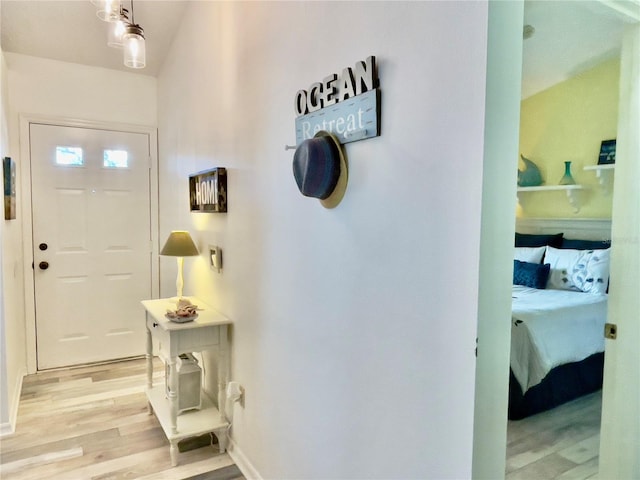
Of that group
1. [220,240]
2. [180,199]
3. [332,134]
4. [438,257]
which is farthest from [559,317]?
[180,199]

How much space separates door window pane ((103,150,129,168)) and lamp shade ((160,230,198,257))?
146cm

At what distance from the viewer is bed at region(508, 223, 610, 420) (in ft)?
2.79

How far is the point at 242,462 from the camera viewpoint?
2.18 meters

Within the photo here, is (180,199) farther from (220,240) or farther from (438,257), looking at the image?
(438,257)

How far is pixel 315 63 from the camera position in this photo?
146 cm

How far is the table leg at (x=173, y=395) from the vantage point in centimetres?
220

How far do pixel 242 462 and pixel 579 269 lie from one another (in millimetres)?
1961

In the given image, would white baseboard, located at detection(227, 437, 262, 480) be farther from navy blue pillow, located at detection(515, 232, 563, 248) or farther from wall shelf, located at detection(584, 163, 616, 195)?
wall shelf, located at detection(584, 163, 616, 195)

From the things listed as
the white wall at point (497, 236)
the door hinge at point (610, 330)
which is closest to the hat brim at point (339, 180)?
the white wall at point (497, 236)

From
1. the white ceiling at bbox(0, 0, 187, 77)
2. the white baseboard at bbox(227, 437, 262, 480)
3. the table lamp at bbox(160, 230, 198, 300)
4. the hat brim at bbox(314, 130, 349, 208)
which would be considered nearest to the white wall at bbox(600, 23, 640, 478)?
the hat brim at bbox(314, 130, 349, 208)

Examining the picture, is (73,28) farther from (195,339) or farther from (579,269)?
(579,269)

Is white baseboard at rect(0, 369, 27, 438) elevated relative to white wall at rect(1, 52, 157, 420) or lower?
lower

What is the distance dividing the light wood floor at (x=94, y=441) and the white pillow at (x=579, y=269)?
6.41 ft

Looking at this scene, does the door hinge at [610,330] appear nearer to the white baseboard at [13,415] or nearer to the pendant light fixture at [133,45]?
the pendant light fixture at [133,45]
